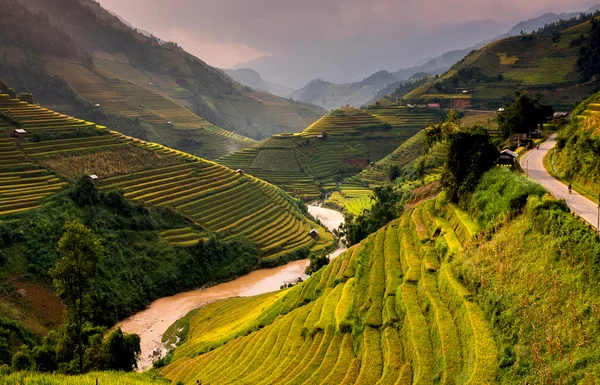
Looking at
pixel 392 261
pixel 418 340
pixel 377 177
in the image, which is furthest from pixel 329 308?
pixel 377 177

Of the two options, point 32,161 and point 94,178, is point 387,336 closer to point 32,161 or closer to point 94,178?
point 94,178

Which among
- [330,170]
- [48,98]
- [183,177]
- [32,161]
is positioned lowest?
[330,170]

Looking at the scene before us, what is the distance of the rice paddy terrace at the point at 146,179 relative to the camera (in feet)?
148

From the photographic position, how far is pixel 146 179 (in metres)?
52.5

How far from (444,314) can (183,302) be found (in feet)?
100

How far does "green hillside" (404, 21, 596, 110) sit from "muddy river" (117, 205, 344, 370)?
70853 mm

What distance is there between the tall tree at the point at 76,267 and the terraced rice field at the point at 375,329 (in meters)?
6.54

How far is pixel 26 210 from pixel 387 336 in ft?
115

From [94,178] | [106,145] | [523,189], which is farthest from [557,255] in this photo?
[106,145]

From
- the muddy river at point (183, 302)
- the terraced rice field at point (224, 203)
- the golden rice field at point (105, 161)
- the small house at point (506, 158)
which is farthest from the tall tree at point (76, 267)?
the golden rice field at point (105, 161)

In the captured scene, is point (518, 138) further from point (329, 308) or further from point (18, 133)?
point (18, 133)

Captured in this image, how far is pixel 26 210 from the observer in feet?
123

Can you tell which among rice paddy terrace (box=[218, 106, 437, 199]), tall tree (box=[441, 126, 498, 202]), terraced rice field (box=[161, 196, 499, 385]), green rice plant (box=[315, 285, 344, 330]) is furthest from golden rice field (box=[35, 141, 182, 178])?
tall tree (box=[441, 126, 498, 202])

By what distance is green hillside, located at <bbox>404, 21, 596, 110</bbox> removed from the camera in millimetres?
94812
